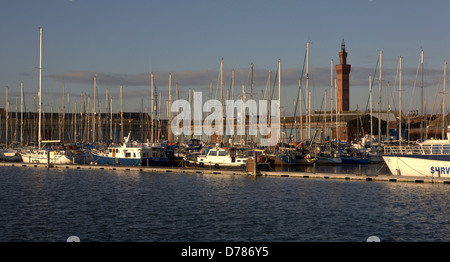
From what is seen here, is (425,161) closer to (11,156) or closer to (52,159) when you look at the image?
(52,159)

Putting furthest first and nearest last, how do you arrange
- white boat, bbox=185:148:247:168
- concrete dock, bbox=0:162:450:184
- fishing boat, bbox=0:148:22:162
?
fishing boat, bbox=0:148:22:162, white boat, bbox=185:148:247:168, concrete dock, bbox=0:162:450:184

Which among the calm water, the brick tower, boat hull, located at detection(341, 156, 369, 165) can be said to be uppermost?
the brick tower

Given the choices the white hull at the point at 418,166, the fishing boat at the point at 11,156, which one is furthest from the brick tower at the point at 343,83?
the white hull at the point at 418,166

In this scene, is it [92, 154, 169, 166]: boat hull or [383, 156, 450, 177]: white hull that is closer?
[383, 156, 450, 177]: white hull

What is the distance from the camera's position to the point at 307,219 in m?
33.2

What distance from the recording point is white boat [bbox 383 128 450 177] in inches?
1957

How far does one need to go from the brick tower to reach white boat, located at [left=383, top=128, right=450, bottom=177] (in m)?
130

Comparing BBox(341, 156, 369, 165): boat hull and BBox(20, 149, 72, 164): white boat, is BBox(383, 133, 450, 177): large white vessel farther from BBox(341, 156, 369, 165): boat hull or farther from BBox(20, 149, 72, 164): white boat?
BBox(20, 149, 72, 164): white boat

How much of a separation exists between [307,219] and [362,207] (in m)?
6.38

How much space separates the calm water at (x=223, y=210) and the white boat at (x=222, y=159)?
9.51 metres

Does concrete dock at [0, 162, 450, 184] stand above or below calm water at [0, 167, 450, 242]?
above

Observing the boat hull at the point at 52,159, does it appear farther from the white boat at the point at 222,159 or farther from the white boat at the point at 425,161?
the white boat at the point at 425,161

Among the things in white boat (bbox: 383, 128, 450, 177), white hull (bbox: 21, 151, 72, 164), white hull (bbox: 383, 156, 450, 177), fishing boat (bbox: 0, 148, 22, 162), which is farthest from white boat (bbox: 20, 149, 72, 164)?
white boat (bbox: 383, 128, 450, 177)

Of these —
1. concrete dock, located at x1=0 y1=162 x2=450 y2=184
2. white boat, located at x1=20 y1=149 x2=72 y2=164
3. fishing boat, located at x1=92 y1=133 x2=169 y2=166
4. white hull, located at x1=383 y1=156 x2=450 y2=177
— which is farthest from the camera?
white boat, located at x1=20 y1=149 x2=72 y2=164
